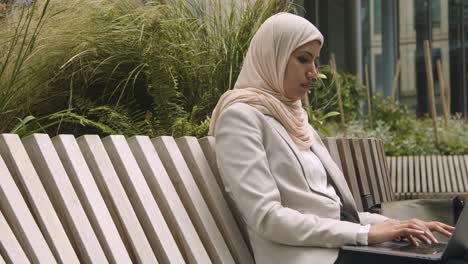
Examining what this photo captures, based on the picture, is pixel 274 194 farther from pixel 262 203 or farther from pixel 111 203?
pixel 111 203

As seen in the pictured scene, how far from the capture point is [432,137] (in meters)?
15.8

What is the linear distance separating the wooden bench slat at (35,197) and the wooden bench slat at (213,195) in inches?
30.9

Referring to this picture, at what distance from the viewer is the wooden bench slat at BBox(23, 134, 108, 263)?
2.56 meters

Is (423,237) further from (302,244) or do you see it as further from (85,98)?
(85,98)

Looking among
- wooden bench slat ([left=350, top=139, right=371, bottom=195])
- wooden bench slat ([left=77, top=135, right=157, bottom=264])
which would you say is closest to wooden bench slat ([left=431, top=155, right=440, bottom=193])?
wooden bench slat ([left=350, top=139, right=371, bottom=195])

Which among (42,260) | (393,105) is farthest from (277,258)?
(393,105)

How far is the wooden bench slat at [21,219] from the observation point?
94.0 inches

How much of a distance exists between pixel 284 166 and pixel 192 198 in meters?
0.29

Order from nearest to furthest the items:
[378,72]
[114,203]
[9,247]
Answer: [9,247] → [114,203] → [378,72]

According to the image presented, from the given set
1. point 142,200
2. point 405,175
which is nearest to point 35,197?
point 142,200

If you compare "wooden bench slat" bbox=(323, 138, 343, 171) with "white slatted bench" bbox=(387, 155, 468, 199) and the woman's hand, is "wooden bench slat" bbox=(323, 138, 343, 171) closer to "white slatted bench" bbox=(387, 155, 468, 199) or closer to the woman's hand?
the woman's hand

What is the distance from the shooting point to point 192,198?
313 centimetres

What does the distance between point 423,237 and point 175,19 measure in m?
2.45

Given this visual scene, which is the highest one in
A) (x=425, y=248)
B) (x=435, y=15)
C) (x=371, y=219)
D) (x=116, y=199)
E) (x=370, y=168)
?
→ (x=116, y=199)
